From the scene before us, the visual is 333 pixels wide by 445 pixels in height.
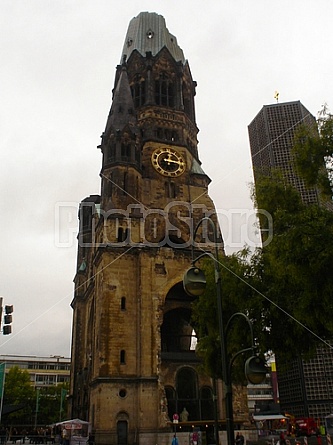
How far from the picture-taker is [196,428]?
34.7m

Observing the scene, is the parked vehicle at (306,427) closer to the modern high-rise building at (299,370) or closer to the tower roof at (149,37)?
the modern high-rise building at (299,370)

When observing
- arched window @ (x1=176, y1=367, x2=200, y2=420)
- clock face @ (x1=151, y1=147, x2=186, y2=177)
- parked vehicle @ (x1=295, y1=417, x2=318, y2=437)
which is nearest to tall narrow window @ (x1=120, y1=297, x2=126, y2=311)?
arched window @ (x1=176, y1=367, x2=200, y2=420)

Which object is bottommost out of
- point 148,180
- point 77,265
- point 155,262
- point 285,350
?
point 285,350

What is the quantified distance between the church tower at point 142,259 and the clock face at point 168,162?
110 millimetres

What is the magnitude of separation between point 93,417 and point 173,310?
45.0 feet

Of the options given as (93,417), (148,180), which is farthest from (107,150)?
(93,417)

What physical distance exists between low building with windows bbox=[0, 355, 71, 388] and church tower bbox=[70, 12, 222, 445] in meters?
61.7

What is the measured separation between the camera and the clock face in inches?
1922

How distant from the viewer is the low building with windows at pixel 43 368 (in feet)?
357

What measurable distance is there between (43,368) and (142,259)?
→ 83.4 metres

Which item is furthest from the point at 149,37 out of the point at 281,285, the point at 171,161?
the point at 281,285

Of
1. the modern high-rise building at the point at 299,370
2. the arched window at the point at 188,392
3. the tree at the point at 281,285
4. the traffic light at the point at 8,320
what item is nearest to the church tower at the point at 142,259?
the arched window at the point at 188,392

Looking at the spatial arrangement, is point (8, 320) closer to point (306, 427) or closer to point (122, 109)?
point (122, 109)

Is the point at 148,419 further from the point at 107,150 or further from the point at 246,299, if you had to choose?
the point at 107,150
